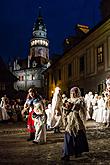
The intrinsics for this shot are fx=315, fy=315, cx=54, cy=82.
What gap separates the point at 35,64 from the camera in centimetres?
10406

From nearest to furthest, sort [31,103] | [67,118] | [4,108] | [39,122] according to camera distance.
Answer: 1. [67,118]
2. [39,122]
3. [31,103]
4. [4,108]

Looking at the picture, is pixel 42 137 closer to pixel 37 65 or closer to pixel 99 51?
pixel 99 51

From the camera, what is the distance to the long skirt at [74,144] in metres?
8.15

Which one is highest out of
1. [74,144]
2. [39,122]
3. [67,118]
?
[67,118]

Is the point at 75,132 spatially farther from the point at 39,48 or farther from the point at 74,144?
the point at 39,48

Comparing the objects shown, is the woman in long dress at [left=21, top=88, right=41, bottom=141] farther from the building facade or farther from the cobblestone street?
the building facade

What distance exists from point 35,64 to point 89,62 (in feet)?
250

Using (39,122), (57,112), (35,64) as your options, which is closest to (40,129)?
(39,122)

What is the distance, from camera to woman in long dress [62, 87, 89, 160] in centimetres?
818

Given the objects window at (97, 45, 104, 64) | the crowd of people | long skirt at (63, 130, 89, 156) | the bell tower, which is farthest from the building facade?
the bell tower

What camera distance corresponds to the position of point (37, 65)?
103m

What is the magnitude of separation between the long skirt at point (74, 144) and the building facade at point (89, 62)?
16.2 meters

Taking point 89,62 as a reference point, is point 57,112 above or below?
below

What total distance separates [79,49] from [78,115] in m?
23.4
